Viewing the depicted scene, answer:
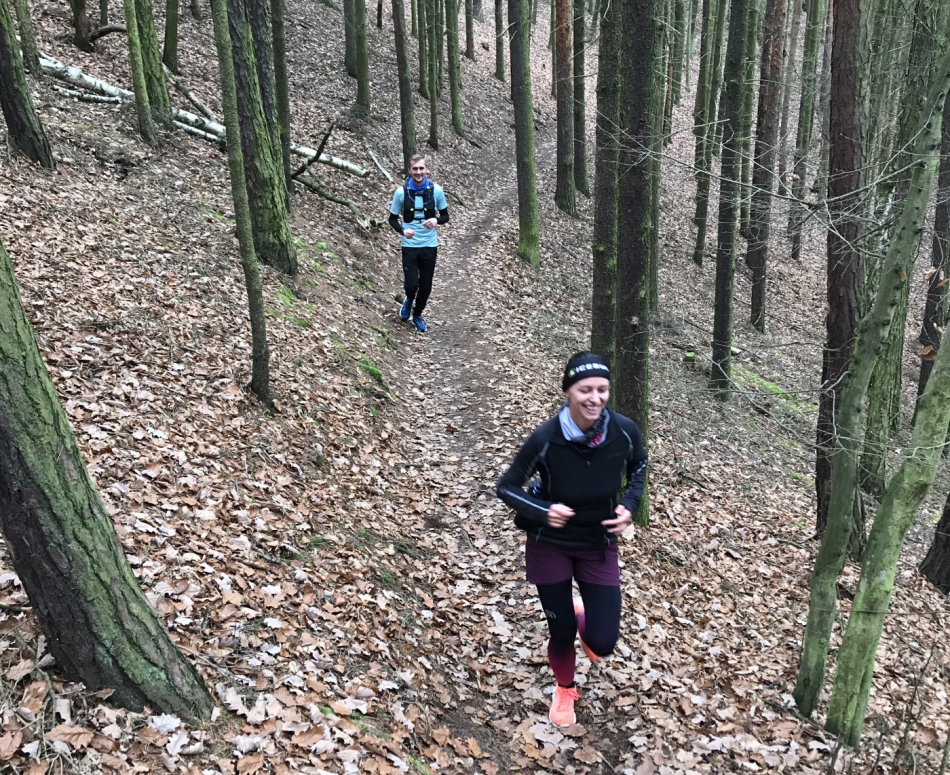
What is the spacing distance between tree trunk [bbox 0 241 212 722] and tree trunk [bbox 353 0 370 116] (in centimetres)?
1776

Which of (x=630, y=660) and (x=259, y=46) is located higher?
(x=259, y=46)

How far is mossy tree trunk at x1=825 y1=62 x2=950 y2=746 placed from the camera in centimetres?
445

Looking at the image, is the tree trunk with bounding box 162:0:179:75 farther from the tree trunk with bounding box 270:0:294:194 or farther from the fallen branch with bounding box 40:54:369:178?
the tree trunk with bounding box 270:0:294:194

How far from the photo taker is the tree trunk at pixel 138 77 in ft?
31.9

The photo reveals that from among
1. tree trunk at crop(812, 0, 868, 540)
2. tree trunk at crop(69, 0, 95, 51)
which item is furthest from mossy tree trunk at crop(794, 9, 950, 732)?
tree trunk at crop(69, 0, 95, 51)

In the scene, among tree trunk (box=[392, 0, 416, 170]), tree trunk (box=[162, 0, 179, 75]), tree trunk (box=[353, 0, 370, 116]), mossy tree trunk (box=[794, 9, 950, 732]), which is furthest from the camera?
tree trunk (box=[353, 0, 370, 116])

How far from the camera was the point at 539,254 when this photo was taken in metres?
16.0

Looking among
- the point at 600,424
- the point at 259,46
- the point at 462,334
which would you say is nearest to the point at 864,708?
the point at 600,424

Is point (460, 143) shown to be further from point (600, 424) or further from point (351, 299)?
point (600, 424)

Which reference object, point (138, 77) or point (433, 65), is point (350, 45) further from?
point (138, 77)

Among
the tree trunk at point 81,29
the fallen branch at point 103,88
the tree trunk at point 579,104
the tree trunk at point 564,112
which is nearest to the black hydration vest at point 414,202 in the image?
the fallen branch at point 103,88

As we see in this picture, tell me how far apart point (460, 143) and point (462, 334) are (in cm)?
1439

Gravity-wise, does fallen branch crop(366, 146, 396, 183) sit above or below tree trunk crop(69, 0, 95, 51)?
below

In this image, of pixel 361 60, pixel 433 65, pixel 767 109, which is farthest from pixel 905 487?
pixel 433 65
